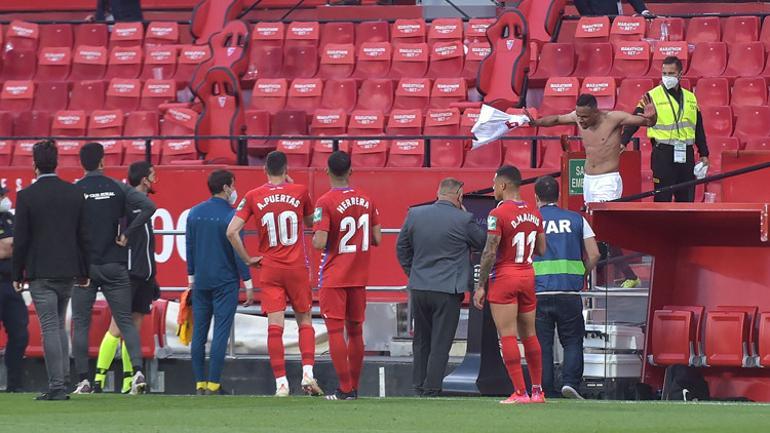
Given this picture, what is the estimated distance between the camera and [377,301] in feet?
54.1

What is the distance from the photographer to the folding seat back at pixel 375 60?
76.0 ft

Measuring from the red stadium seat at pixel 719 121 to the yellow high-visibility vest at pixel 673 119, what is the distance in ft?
14.4

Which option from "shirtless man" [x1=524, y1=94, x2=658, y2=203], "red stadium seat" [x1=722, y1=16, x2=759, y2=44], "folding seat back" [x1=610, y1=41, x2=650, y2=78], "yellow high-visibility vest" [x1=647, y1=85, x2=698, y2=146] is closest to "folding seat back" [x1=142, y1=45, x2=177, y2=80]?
"folding seat back" [x1=610, y1=41, x2=650, y2=78]

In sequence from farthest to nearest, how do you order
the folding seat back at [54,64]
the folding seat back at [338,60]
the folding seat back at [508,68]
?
the folding seat back at [54,64], the folding seat back at [338,60], the folding seat back at [508,68]

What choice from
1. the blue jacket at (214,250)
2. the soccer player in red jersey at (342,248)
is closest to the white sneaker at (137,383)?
the blue jacket at (214,250)

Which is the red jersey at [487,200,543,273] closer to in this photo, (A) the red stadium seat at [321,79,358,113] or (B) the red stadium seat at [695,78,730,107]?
(B) the red stadium seat at [695,78,730,107]

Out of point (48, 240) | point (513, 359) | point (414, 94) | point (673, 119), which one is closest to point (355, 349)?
point (513, 359)

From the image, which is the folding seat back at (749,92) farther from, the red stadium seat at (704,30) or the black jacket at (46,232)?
the black jacket at (46,232)

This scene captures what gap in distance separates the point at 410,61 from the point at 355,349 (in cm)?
1080

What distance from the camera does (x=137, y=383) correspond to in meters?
14.2

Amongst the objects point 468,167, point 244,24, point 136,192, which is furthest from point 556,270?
point 244,24

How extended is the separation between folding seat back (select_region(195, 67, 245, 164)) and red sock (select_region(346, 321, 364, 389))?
8.48 meters

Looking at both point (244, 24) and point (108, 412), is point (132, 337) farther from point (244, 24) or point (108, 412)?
point (244, 24)

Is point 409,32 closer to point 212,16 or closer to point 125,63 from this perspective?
point 212,16
